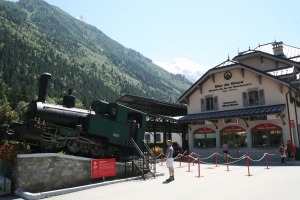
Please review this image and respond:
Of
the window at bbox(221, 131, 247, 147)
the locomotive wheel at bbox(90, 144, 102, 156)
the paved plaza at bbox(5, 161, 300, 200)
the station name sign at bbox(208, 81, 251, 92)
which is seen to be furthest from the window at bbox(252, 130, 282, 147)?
the locomotive wheel at bbox(90, 144, 102, 156)

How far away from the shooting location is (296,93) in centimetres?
2569

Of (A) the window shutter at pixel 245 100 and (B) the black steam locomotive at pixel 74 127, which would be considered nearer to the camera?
(B) the black steam locomotive at pixel 74 127

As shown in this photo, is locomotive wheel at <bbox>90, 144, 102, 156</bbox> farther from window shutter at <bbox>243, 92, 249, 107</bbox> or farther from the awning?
window shutter at <bbox>243, 92, 249, 107</bbox>

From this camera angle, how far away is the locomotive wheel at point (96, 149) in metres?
15.1

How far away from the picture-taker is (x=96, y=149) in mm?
15383

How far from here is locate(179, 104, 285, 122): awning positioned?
918 inches

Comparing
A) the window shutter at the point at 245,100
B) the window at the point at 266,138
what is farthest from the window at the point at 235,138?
the window shutter at the point at 245,100

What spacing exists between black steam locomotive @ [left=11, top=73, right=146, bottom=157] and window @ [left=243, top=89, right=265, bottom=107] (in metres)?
12.9

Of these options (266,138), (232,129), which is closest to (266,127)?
(266,138)

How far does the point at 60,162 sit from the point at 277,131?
18212mm

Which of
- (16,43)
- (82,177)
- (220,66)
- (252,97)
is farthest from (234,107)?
(16,43)

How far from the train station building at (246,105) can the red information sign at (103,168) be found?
44.8ft

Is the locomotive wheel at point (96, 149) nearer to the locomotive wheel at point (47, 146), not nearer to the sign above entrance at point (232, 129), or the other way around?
the locomotive wheel at point (47, 146)

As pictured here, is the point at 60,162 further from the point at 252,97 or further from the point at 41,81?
the point at 252,97
